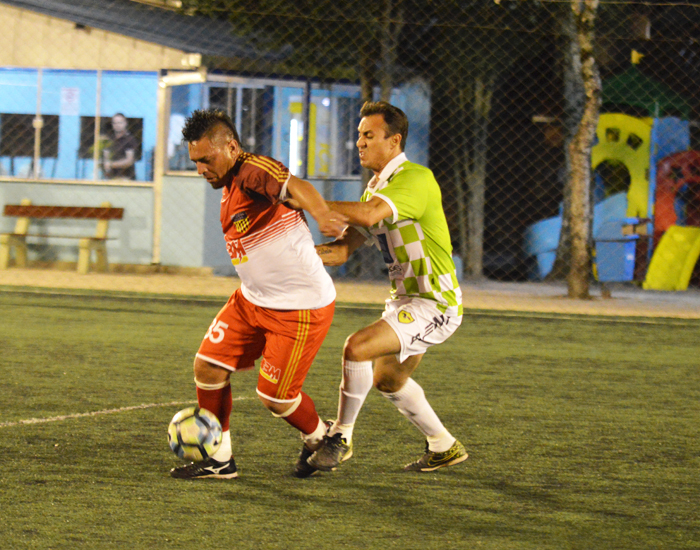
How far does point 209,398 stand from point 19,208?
38.9 ft

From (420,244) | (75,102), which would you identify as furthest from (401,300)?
(75,102)

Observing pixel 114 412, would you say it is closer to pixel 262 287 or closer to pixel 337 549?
pixel 262 287

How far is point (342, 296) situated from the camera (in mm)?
12141

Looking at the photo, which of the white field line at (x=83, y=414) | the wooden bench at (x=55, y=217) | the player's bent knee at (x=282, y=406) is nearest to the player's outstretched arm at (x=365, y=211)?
the player's bent knee at (x=282, y=406)

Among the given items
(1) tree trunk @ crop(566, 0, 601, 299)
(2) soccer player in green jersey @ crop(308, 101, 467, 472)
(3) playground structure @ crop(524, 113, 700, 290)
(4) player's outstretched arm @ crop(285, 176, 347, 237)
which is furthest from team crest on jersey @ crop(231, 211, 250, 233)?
(3) playground structure @ crop(524, 113, 700, 290)

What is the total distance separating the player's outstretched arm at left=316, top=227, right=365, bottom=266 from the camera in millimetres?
4512

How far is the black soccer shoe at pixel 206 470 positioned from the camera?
4.29m

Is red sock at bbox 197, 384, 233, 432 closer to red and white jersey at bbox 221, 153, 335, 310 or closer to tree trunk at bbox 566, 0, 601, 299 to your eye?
red and white jersey at bbox 221, 153, 335, 310

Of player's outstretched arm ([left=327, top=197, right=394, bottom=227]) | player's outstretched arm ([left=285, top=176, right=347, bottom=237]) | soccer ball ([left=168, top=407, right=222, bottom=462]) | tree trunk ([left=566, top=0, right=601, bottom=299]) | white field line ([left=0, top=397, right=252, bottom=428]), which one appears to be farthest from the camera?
tree trunk ([left=566, top=0, right=601, bottom=299])

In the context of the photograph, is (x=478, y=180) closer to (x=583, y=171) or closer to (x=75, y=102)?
(x=583, y=171)

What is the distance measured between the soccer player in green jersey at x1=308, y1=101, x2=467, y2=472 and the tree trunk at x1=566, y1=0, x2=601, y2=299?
8.41 m

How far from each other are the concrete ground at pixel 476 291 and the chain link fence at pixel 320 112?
0.62m

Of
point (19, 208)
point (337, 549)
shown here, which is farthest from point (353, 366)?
point (19, 208)

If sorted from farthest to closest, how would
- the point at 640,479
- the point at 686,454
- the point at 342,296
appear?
1. the point at 342,296
2. the point at 686,454
3. the point at 640,479
